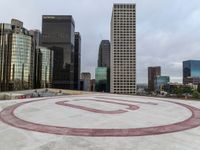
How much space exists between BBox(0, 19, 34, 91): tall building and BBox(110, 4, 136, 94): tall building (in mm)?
81328

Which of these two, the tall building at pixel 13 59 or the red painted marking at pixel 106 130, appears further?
the tall building at pixel 13 59

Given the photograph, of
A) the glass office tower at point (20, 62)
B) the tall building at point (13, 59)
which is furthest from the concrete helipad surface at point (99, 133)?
the tall building at point (13, 59)

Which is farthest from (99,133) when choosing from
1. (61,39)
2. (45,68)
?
(61,39)

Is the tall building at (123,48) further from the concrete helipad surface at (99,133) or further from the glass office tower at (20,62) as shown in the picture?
the concrete helipad surface at (99,133)

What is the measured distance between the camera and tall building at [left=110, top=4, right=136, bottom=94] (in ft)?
572

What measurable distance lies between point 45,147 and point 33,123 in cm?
452

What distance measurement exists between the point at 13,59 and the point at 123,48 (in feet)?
326

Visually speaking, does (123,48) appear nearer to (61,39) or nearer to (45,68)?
(61,39)

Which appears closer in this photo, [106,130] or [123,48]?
[106,130]

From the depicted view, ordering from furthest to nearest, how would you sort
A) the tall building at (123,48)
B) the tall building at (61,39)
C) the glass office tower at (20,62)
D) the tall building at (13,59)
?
the tall building at (61,39)
the tall building at (123,48)
the glass office tower at (20,62)
the tall building at (13,59)

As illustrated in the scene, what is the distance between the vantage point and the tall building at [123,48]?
174375mm

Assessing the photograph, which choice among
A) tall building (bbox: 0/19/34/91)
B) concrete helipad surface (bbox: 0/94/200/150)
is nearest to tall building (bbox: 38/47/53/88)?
tall building (bbox: 0/19/34/91)

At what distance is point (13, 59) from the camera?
4341 inches

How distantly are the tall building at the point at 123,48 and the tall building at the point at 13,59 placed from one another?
8133 centimetres
